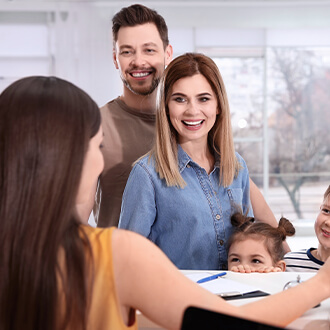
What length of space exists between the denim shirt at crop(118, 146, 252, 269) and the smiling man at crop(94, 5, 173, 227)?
412 mm

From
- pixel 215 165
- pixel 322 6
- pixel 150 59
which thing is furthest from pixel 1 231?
pixel 322 6

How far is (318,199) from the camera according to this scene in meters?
7.09

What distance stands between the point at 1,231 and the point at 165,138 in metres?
1.17

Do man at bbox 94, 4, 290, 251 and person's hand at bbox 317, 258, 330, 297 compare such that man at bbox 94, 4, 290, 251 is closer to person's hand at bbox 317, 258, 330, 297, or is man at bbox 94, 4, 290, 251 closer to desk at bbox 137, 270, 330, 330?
desk at bbox 137, 270, 330, 330

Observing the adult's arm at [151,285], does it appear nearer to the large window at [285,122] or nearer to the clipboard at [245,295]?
the clipboard at [245,295]

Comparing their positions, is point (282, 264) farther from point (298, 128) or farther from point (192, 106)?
point (298, 128)

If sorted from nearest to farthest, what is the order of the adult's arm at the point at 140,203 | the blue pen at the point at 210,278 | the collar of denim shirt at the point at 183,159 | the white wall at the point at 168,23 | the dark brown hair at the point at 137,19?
the blue pen at the point at 210,278 < the adult's arm at the point at 140,203 < the collar of denim shirt at the point at 183,159 < the dark brown hair at the point at 137,19 < the white wall at the point at 168,23

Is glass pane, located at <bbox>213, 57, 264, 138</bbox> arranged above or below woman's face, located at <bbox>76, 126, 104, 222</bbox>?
above

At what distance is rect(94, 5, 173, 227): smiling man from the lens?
94.7 inches

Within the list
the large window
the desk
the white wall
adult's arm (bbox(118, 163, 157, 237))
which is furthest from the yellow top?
the large window

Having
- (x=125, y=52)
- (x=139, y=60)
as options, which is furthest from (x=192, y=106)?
(x=125, y=52)

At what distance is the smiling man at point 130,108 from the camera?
7.89 ft

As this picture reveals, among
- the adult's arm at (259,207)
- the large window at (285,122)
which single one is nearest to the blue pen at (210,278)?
the adult's arm at (259,207)

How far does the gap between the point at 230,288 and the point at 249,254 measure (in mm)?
575
